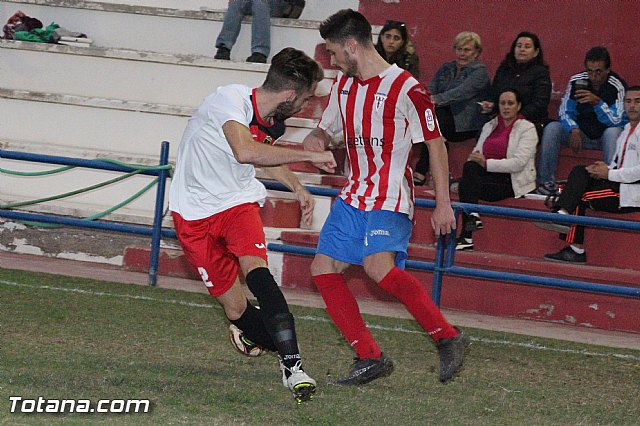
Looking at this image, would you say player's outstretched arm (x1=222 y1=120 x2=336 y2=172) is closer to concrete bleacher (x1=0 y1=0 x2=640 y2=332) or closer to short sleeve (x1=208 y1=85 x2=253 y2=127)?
short sleeve (x1=208 y1=85 x2=253 y2=127)

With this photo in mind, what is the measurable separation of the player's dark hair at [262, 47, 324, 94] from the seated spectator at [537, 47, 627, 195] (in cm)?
480

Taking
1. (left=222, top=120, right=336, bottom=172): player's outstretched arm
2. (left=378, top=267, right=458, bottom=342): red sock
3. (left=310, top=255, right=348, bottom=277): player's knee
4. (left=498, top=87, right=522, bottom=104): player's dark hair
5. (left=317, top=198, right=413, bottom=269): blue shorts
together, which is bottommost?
(left=378, top=267, right=458, bottom=342): red sock

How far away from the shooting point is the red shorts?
554 cm

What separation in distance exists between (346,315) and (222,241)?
80 cm

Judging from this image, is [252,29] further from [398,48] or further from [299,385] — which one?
[299,385]

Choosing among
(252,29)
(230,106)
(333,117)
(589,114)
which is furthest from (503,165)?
(230,106)

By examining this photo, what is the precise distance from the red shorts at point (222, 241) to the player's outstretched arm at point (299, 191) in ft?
0.70

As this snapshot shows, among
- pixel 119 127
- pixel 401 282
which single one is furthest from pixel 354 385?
pixel 119 127

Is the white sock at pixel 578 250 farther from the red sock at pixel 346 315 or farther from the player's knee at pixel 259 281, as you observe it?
the player's knee at pixel 259 281

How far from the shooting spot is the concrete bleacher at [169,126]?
9242 mm

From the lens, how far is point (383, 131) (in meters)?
5.85

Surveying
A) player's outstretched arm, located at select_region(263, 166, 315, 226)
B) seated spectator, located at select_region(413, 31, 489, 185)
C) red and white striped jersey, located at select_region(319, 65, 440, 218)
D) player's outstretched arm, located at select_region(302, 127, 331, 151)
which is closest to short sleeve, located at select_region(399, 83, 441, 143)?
red and white striped jersey, located at select_region(319, 65, 440, 218)

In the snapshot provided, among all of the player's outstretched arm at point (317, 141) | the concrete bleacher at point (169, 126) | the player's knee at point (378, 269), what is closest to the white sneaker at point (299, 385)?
the player's knee at point (378, 269)

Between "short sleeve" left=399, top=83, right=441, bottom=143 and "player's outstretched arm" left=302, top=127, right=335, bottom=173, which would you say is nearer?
"short sleeve" left=399, top=83, right=441, bottom=143
